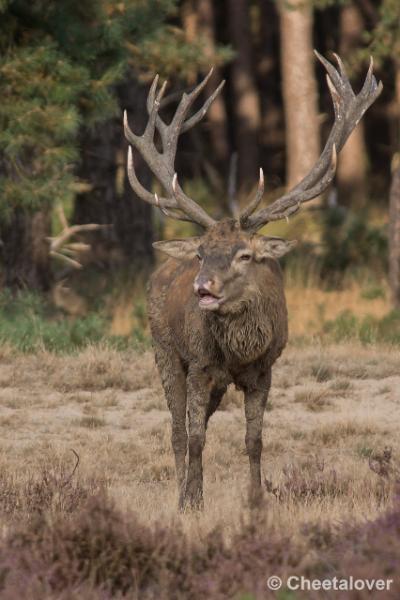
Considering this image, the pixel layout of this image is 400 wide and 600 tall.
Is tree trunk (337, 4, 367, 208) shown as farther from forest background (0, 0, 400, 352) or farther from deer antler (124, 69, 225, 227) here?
deer antler (124, 69, 225, 227)

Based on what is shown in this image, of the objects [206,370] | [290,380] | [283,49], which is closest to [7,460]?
[206,370]

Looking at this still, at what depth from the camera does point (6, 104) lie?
15242 millimetres

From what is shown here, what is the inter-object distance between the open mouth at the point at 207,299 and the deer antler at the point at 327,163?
2.34 ft

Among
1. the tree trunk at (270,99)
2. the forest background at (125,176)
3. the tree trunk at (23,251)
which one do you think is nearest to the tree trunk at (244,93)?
the forest background at (125,176)

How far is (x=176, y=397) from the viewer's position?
32.3ft

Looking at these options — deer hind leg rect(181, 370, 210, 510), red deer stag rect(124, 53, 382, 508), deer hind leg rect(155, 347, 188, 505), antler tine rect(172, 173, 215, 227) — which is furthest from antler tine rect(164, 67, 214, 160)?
deer hind leg rect(181, 370, 210, 510)

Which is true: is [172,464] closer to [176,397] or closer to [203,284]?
[176,397]

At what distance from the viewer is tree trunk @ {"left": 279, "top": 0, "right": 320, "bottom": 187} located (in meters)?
23.9

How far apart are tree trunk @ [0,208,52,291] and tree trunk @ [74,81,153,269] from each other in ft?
10.5

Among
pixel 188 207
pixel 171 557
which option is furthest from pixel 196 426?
pixel 171 557

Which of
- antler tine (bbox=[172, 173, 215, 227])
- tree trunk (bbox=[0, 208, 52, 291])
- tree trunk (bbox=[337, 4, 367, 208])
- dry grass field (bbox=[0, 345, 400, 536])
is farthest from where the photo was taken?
tree trunk (bbox=[337, 4, 367, 208])

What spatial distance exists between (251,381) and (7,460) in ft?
8.19

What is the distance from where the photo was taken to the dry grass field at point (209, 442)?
8156mm

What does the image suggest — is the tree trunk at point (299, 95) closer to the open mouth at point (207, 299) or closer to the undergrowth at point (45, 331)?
the undergrowth at point (45, 331)
